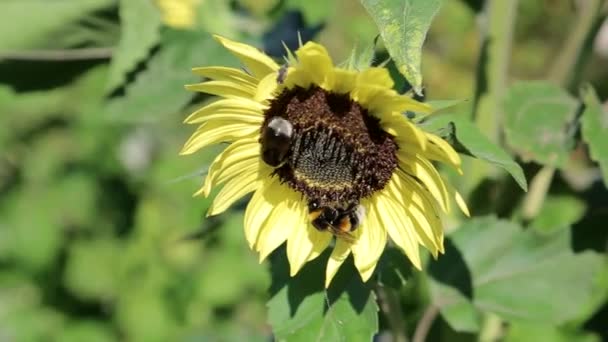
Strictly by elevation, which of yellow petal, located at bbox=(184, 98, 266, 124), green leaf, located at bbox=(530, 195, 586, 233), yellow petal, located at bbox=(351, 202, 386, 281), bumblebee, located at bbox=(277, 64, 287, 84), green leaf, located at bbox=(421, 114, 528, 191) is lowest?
green leaf, located at bbox=(530, 195, 586, 233)

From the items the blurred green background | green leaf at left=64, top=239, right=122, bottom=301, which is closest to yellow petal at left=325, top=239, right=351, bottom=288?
the blurred green background

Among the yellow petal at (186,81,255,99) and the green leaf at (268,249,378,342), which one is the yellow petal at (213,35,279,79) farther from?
the green leaf at (268,249,378,342)

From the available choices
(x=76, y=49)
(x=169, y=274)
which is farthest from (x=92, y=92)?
(x=76, y=49)

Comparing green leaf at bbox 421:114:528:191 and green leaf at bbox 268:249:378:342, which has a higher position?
green leaf at bbox 421:114:528:191

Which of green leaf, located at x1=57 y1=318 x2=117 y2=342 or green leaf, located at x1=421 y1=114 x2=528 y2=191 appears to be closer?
green leaf, located at x1=421 y1=114 x2=528 y2=191

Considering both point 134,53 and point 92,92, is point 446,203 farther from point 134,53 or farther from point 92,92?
point 92,92

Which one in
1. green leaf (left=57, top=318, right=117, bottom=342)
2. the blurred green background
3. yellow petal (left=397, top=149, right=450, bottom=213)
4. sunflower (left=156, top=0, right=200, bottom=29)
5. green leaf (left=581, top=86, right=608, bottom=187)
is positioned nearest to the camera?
yellow petal (left=397, top=149, right=450, bottom=213)

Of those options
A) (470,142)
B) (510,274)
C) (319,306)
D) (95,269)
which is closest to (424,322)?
(510,274)
